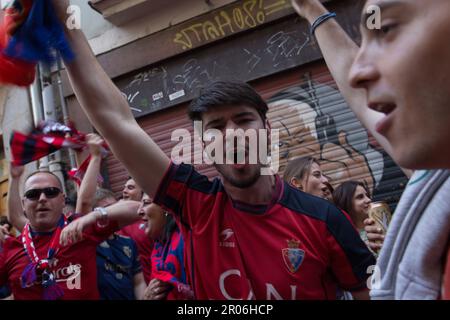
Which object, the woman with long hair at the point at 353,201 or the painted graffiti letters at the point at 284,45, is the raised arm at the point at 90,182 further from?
the painted graffiti letters at the point at 284,45

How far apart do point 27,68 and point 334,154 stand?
467 centimetres

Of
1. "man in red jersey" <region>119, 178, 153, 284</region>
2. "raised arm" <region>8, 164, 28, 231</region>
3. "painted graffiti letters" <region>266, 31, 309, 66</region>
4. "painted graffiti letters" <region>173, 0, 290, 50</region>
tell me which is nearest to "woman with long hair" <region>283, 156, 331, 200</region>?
"man in red jersey" <region>119, 178, 153, 284</region>

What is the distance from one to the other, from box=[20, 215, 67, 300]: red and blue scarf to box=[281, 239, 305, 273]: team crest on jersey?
1.92 metres

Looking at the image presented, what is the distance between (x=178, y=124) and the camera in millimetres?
7047

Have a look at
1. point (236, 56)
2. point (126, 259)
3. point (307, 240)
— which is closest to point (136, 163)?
point (307, 240)

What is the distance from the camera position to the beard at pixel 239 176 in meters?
2.04

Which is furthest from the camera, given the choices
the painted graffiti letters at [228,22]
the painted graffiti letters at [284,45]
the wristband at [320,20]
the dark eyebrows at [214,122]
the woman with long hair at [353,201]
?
the painted graffiti letters at [228,22]

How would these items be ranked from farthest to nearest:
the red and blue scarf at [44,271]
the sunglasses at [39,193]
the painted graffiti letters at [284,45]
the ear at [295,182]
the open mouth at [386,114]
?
the painted graffiti letters at [284,45] → the ear at [295,182] → the sunglasses at [39,193] → the red and blue scarf at [44,271] → the open mouth at [386,114]

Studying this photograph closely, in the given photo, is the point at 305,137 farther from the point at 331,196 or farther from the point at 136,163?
the point at 136,163

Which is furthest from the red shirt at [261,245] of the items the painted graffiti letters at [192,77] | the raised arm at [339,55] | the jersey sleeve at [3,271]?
the painted graffiti letters at [192,77]

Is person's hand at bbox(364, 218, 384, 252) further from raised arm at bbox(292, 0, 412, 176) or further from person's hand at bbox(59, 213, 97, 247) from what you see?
person's hand at bbox(59, 213, 97, 247)

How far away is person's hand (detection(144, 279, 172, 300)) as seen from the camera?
231cm

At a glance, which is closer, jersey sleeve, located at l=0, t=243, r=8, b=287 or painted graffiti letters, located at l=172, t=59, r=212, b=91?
jersey sleeve, located at l=0, t=243, r=8, b=287

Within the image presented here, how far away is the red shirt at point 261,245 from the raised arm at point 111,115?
0.31ft
